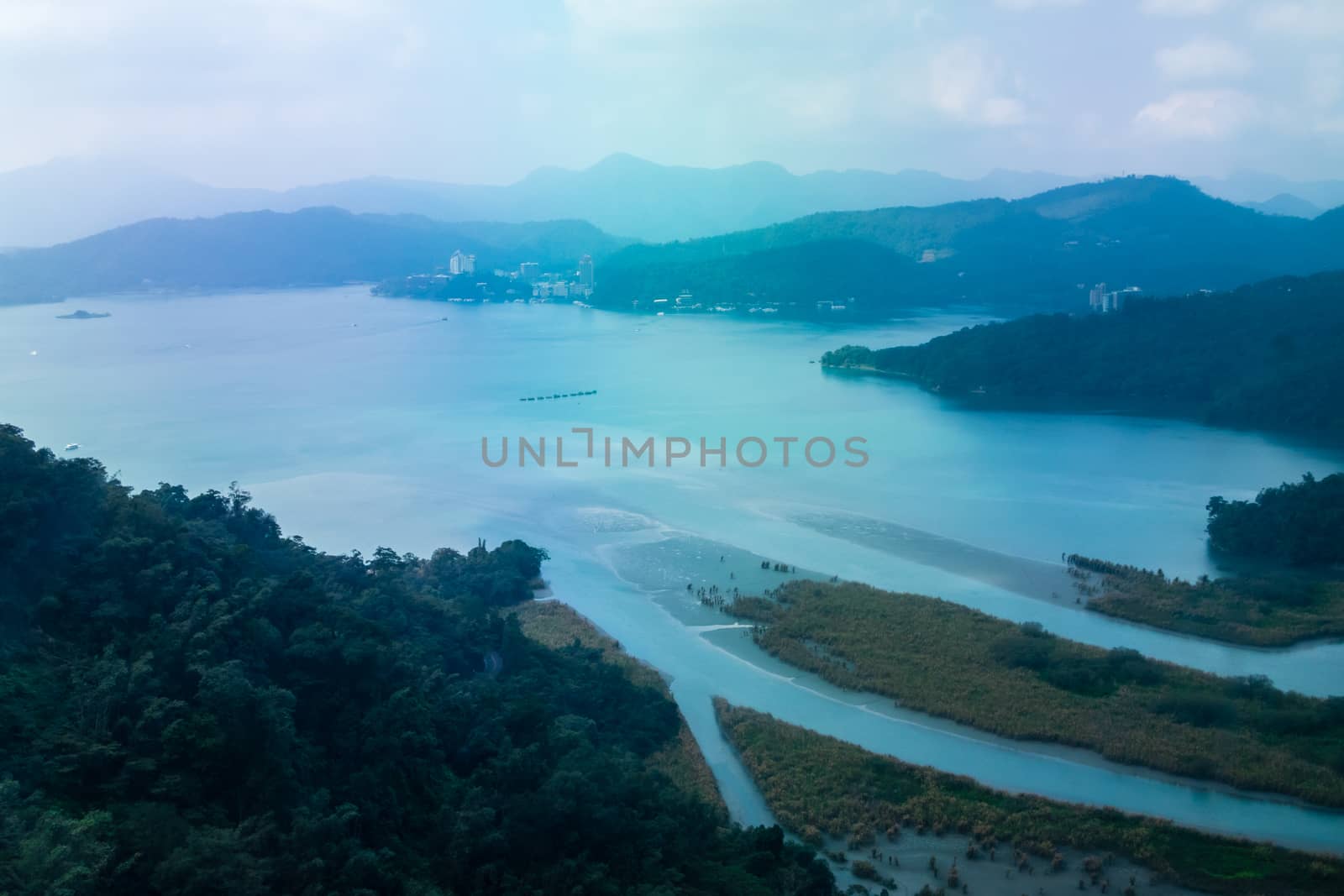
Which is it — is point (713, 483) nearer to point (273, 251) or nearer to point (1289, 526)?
point (1289, 526)

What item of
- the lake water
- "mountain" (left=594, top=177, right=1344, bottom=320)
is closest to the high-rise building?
"mountain" (left=594, top=177, right=1344, bottom=320)

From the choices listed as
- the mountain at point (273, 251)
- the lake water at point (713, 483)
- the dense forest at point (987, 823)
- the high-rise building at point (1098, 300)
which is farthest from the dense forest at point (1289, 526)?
the mountain at point (273, 251)

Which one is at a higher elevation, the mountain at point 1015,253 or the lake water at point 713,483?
the mountain at point 1015,253

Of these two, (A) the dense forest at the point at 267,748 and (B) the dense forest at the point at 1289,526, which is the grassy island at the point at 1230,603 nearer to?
(B) the dense forest at the point at 1289,526

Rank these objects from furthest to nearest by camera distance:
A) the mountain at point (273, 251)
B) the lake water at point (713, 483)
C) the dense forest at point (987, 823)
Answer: the mountain at point (273, 251), the lake water at point (713, 483), the dense forest at point (987, 823)

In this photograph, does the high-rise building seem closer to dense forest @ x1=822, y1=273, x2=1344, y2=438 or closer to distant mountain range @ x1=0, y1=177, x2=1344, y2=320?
distant mountain range @ x1=0, y1=177, x2=1344, y2=320

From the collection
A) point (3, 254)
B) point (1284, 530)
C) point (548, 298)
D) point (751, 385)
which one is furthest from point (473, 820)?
point (548, 298)

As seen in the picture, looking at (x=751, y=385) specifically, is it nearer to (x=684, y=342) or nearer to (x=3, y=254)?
(x=684, y=342)
